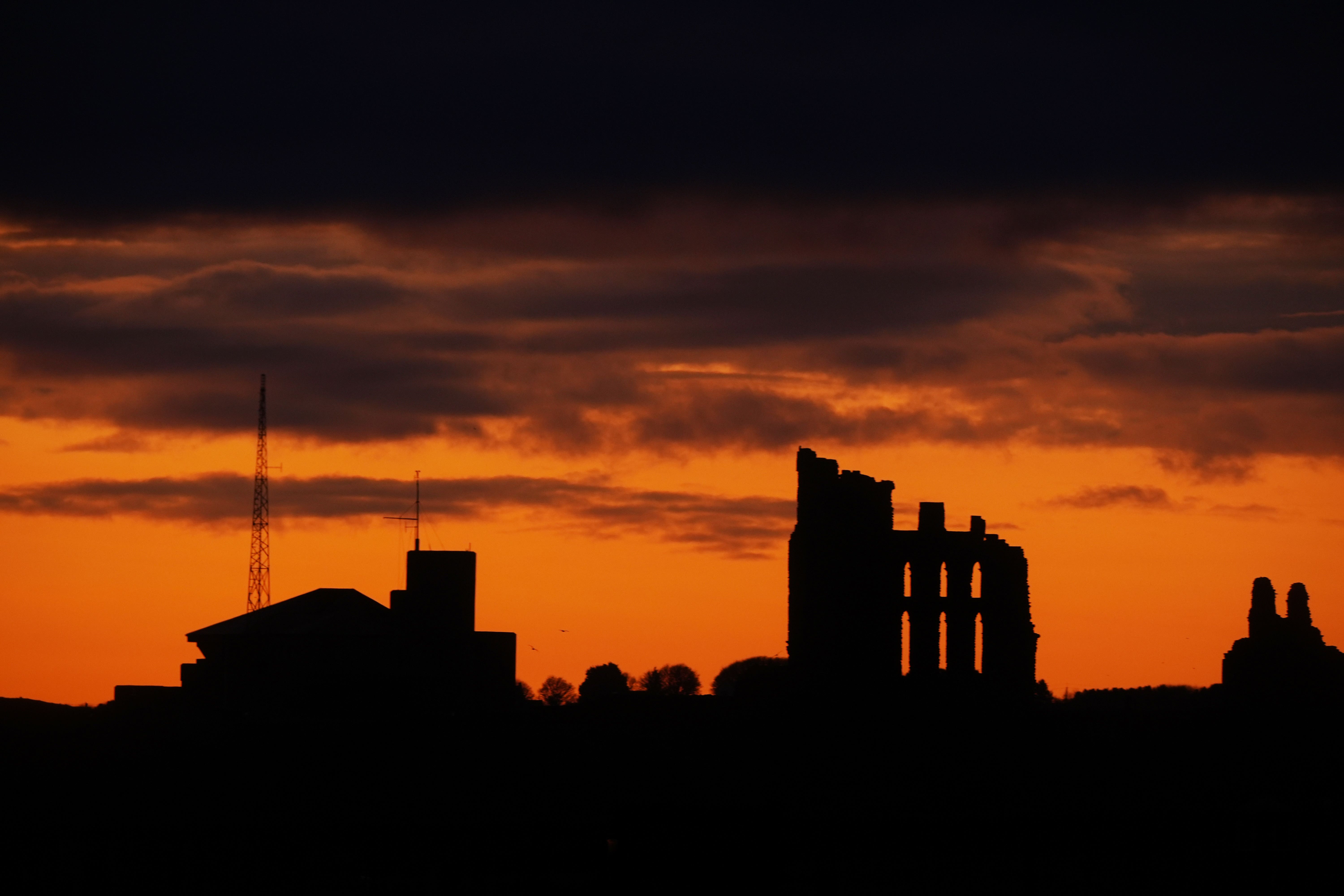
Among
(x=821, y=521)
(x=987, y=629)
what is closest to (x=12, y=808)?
(x=821, y=521)

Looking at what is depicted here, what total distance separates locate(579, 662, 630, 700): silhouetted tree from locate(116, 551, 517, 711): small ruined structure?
24.8 m

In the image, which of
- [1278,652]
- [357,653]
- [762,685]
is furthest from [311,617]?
[1278,652]

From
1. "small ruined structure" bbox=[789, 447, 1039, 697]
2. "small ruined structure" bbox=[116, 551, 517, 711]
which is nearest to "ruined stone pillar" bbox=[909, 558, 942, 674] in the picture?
"small ruined structure" bbox=[789, 447, 1039, 697]

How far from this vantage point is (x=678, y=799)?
161ft

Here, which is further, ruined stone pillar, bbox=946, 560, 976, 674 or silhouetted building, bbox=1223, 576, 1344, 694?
silhouetted building, bbox=1223, 576, 1344, 694

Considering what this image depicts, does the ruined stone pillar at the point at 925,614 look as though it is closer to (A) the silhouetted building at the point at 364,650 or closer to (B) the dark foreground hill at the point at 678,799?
(B) the dark foreground hill at the point at 678,799

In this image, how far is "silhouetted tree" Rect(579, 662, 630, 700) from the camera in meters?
108

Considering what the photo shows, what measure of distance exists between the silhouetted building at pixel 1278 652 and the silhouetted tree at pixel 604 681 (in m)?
31.2

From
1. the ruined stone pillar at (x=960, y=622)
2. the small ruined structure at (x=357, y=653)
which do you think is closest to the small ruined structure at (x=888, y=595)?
the ruined stone pillar at (x=960, y=622)

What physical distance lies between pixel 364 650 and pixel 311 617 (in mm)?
2774

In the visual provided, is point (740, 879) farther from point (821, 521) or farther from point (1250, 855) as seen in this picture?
point (821, 521)

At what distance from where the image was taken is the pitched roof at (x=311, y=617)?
237ft

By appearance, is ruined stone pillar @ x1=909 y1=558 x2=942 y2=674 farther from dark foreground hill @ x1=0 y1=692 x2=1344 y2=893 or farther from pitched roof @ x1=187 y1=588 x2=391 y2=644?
pitched roof @ x1=187 y1=588 x2=391 y2=644

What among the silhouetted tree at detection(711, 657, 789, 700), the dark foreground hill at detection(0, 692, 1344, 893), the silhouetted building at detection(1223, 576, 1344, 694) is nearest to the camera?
the dark foreground hill at detection(0, 692, 1344, 893)
